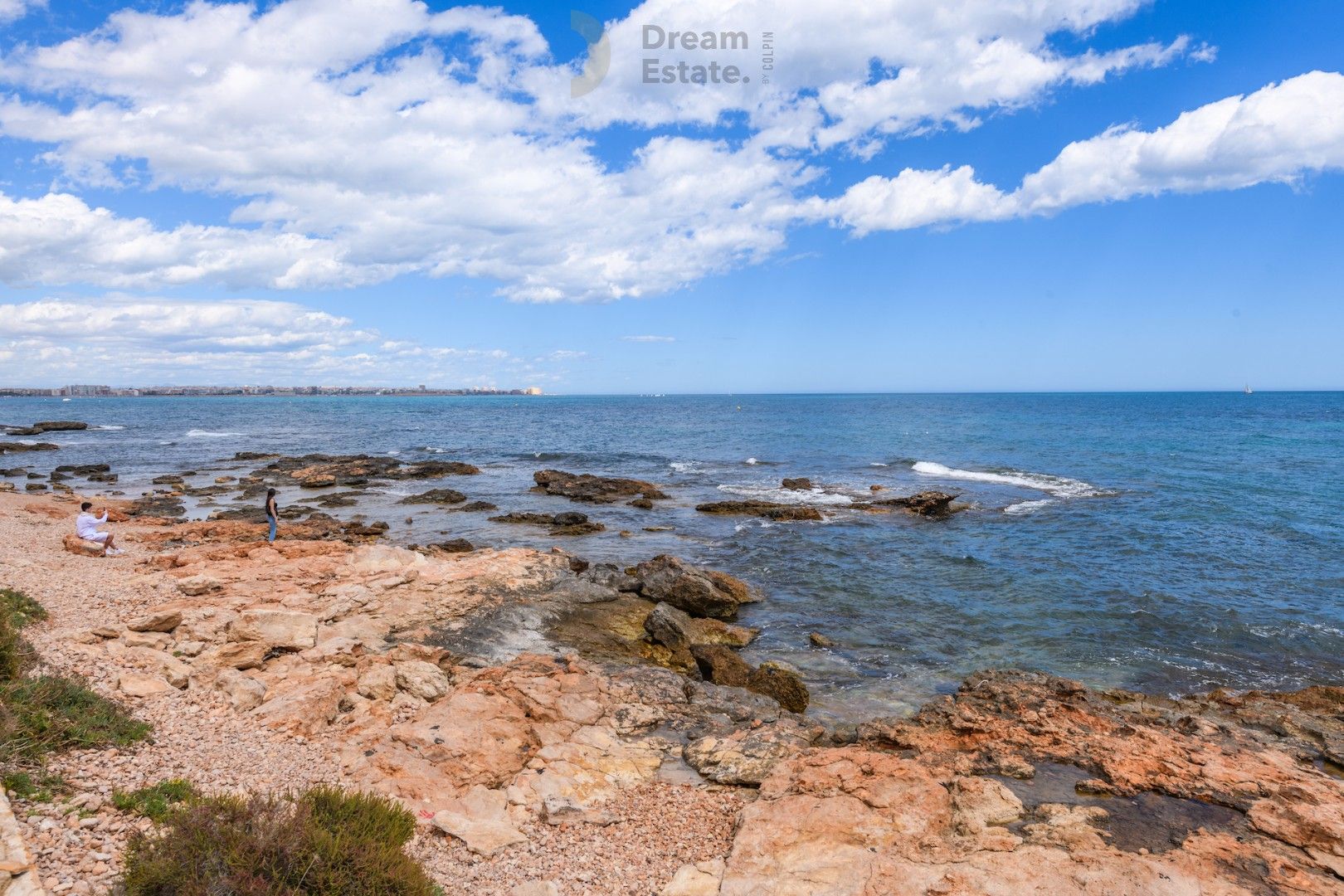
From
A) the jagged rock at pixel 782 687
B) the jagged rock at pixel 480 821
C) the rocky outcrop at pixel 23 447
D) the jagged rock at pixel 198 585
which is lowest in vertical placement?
the jagged rock at pixel 782 687

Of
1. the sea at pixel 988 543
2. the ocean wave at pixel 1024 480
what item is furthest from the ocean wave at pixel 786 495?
the ocean wave at pixel 1024 480

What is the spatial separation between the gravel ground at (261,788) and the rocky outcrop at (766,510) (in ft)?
69.1

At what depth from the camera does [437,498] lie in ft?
112

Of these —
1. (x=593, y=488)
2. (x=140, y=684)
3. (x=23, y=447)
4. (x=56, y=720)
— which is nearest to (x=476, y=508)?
(x=593, y=488)

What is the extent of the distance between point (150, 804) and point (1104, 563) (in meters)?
24.2

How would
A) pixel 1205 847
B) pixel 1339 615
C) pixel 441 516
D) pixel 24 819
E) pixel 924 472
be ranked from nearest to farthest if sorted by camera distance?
pixel 24 819 → pixel 1205 847 → pixel 1339 615 → pixel 441 516 → pixel 924 472

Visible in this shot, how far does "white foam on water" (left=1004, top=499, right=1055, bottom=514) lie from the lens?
99.3ft

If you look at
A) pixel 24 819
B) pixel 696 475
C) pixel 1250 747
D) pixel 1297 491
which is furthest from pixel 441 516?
pixel 1297 491

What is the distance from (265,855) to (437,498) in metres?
30.1

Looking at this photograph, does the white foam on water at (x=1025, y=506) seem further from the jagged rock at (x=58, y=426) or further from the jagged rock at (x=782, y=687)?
the jagged rock at (x=58, y=426)

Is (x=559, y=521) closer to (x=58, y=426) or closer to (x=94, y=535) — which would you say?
(x=94, y=535)

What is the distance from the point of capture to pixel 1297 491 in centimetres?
3316

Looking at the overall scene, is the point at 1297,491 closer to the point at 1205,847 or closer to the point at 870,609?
the point at 870,609

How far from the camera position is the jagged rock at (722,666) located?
13180 millimetres
